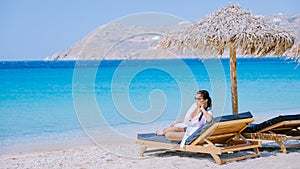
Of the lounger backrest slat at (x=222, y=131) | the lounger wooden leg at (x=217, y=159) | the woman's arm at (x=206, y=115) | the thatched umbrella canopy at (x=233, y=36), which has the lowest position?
the lounger wooden leg at (x=217, y=159)

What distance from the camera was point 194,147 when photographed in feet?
15.6

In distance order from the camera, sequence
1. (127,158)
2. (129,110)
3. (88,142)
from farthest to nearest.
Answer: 1. (129,110)
2. (88,142)
3. (127,158)

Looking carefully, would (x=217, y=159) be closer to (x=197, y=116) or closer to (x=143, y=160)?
(x=197, y=116)

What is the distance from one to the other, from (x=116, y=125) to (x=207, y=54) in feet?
14.6

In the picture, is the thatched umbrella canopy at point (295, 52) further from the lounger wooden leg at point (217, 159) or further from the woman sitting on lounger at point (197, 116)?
the lounger wooden leg at point (217, 159)

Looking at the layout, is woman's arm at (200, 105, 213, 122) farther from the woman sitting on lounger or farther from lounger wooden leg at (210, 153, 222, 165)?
lounger wooden leg at (210, 153, 222, 165)

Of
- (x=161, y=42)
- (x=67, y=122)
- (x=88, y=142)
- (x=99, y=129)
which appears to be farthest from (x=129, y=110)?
(x=161, y=42)

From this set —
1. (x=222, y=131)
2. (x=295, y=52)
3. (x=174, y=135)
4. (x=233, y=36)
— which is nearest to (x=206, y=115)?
(x=222, y=131)

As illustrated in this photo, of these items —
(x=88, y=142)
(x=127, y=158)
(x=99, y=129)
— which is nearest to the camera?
(x=127, y=158)

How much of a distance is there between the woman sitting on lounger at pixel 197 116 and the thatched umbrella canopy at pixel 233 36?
31.8 inches

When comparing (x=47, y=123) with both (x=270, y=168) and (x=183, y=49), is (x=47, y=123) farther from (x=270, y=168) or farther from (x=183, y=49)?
(x=270, y=168)

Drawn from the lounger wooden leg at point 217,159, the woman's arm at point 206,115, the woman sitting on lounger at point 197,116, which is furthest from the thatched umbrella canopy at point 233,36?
the lounger wooden leg at point 217,159

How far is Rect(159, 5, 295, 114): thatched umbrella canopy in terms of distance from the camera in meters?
5.39

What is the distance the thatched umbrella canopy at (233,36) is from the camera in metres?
5.39
